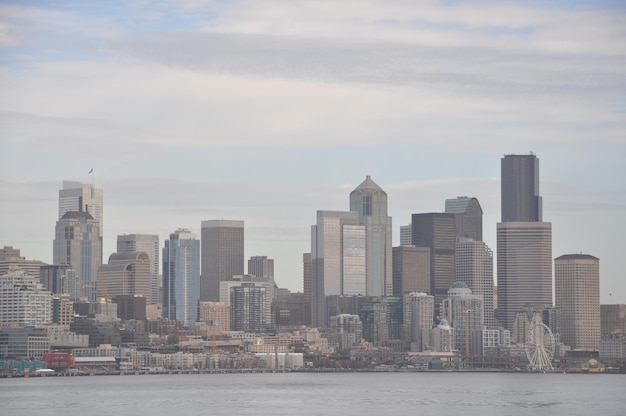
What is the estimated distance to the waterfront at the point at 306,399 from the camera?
13250cm

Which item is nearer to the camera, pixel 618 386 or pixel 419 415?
pixel 419 415

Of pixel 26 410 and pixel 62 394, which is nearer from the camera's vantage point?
pixel 26 410

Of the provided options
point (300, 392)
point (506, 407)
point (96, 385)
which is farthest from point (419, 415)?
point (96, 385)

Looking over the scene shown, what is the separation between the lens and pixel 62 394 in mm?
162125

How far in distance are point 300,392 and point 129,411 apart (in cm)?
4064

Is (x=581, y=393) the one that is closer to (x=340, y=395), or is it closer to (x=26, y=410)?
(x=340, y=395)

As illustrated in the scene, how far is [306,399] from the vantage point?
498 ft

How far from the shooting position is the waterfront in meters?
132

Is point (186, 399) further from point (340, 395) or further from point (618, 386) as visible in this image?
point (618, 386)

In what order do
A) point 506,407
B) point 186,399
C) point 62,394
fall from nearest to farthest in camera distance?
point 506,407
point 186,399
point 62,394

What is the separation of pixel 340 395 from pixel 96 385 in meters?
41.3

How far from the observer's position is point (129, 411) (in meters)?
131

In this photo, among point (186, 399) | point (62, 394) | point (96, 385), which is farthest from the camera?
point (96, 385)

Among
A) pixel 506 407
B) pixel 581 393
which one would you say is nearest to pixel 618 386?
pixel 581 393
